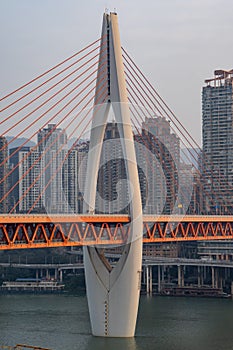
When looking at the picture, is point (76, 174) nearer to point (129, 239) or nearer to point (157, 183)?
point (157, 183)

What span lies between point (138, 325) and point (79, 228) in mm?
3961

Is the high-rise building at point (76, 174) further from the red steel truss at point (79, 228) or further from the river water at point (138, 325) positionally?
the red steel truss at point (79, 228)

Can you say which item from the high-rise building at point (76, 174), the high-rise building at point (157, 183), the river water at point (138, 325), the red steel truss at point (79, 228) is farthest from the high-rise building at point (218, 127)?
the red steel truss at point (79, 228)

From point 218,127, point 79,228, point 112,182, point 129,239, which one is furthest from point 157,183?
→ point 79,228

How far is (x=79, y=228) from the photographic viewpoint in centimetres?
1475

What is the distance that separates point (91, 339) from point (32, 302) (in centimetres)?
823

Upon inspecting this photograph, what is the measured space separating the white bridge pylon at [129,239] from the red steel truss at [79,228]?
0.36 m

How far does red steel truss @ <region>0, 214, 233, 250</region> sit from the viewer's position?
515 inches

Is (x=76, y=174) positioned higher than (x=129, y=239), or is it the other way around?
(x=76, y=174)

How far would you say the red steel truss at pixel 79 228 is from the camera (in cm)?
1308

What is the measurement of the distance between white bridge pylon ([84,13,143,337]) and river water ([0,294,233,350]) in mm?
423

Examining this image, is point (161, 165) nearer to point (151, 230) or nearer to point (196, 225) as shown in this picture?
point (196, 225)

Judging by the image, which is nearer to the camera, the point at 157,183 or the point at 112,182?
the point at 112,182

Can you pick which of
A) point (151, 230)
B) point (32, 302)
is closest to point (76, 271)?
point (32, 302)
